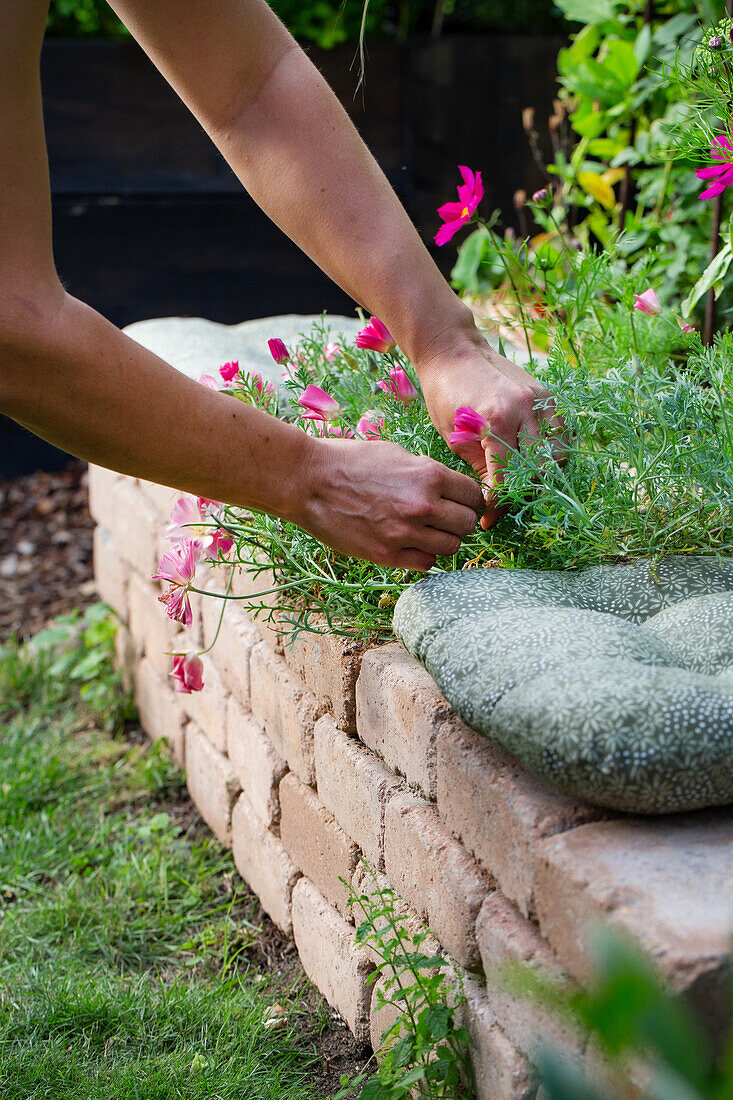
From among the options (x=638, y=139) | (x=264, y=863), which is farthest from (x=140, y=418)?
(x=638, y=139)

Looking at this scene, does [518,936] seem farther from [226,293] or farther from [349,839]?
[226,293]

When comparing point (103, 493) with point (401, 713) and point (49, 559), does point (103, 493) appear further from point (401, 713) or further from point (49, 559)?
point (401, 713)

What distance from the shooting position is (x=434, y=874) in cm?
128

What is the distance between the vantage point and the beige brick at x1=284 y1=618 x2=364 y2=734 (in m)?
1.55

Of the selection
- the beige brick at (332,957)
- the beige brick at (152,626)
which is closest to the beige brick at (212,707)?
the beige brick at (152,626)

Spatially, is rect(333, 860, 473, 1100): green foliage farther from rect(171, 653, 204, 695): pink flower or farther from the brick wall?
rect(171, 653, 204, 695): pink flower

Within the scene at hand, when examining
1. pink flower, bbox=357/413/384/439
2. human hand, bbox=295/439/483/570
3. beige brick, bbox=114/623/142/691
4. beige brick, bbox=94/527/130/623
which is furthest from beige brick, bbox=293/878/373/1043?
beige brick, bbox=94/527/130/623

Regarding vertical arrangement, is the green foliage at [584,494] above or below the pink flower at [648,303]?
below

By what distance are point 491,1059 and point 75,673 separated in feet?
7.82

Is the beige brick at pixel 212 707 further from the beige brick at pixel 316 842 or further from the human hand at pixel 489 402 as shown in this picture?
the human hand at pixel 489 402

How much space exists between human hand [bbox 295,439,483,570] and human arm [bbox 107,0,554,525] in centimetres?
24

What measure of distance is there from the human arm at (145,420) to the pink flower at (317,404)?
25 centimetres

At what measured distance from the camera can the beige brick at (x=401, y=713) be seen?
1.30 m

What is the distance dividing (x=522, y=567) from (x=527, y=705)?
0.47 meters
